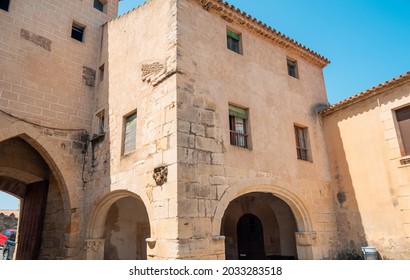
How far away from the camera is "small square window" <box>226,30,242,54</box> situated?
25.8 feet

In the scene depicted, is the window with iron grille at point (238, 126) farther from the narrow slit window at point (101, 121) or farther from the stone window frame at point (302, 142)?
the narrow slit window at point (101, 121)

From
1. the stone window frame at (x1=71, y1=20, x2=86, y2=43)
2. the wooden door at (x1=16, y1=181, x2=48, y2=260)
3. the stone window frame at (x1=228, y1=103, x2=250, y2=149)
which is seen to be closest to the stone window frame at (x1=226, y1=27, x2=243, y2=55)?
the stone window frame at (x1=228, y1=103, x2=250, y2=149)

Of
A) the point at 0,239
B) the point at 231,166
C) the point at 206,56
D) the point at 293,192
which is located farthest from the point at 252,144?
the point at 0,239

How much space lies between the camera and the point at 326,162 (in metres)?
8.77

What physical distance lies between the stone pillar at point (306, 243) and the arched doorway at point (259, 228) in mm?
1119

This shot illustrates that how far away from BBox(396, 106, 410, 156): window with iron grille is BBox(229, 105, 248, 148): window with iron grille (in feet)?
12.7

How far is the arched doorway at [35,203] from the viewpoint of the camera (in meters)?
8.43

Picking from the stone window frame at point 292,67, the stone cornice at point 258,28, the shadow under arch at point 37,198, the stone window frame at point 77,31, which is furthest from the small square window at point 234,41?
the shadow under arch at point 37,198

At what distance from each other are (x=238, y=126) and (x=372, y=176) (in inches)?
149

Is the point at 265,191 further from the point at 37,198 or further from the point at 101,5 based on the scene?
the point at 101,5

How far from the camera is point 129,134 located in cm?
737

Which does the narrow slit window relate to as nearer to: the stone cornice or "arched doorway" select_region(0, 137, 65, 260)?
"arched doorway" select_region(0, 137, 65, 260)

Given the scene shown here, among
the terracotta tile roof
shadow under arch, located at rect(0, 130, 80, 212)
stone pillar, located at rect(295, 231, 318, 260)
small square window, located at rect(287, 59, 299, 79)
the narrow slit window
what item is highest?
small square window, located at rect(287, 59, 299, 79)

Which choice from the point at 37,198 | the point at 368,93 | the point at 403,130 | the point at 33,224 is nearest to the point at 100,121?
the point at 37,198
